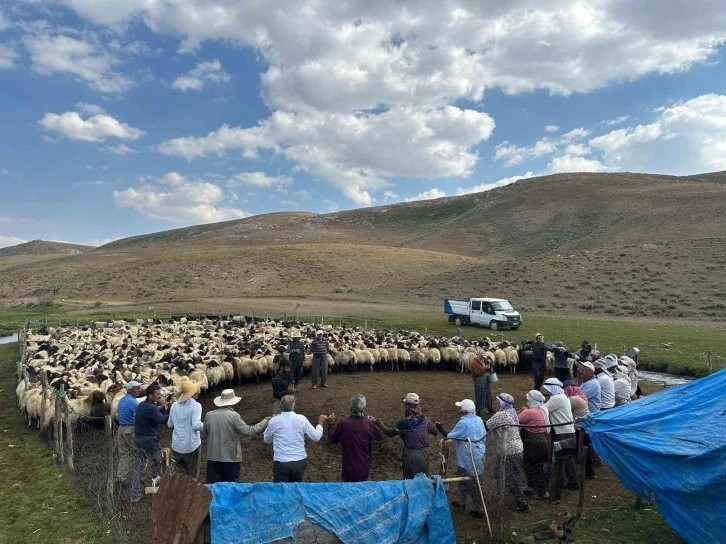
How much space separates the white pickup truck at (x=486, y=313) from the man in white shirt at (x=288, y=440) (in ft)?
77.5

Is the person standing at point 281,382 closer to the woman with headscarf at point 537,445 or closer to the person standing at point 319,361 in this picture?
the person standing at point 319,361

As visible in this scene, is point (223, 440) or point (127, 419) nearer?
point (223, 440)

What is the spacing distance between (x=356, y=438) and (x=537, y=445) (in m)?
2.99

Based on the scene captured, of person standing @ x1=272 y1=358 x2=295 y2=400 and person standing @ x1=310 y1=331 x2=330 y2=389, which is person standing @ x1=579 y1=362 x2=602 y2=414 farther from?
person standing @ x1=310 y1=331 x2=330 y2=389

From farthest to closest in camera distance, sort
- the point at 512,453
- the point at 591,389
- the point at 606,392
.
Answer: the point at 606,392 → the point at 591,389 → the point at 512,453

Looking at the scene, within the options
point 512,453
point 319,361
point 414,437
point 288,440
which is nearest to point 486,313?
point 319,361

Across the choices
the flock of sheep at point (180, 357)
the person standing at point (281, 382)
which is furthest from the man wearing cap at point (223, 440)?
the flock of sheep at point (180, 357)

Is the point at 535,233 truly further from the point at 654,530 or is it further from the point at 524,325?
the point at 654,530

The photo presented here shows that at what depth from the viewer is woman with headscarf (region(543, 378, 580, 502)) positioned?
7598 millimetres

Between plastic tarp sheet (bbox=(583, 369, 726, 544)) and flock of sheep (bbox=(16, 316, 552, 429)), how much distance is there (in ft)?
30.0

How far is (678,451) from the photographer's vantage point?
596 cm

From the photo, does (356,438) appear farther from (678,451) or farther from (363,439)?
(678,451)

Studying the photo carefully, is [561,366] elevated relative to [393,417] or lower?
elevated

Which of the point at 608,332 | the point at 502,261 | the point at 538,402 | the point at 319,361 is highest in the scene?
the point at 502,261
